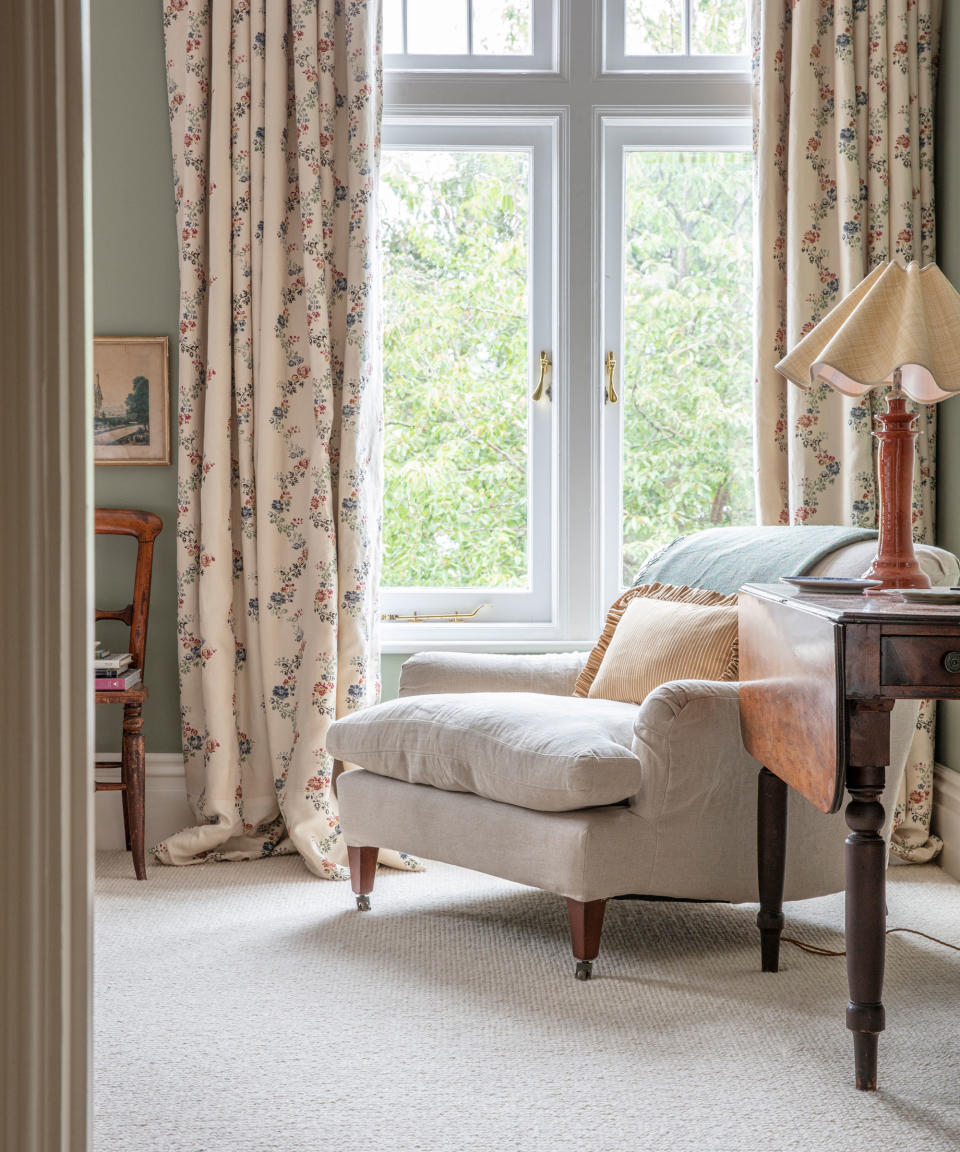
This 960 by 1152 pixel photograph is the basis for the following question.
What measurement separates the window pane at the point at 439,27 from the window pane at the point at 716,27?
69cm

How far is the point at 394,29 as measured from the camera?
11.0ft

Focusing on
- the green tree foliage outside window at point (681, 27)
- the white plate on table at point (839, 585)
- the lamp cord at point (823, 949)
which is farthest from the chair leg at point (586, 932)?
the green tree foliage outside window at point (681, 27)

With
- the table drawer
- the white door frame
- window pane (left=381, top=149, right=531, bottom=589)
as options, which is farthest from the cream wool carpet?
window pane (left=381, top=149, right=531, bottom=589)

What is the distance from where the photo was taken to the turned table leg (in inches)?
65.4

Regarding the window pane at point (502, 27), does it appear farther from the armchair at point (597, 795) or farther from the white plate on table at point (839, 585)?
the white plate on table at point (839, 585)

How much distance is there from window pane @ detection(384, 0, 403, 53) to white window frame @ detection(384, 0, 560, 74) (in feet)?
0.04

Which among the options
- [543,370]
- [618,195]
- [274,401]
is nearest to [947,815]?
[543,370]

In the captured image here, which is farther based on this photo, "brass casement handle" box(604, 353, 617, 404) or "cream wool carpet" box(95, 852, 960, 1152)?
"brass casement handle" box(604, 353, 617, 404)

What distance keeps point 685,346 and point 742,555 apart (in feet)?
3.32

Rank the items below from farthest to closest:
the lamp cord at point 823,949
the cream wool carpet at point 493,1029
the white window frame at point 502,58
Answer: the white window frame at point 502,58
the lamp cord at point 823,949
the cream wool carpet at point 493,1029

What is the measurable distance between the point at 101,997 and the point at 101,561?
1.51 metres

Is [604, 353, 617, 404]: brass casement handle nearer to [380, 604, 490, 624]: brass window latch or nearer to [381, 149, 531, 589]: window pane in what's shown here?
[381, 149, 531, 589]: window pane

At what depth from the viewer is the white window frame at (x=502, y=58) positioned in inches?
131

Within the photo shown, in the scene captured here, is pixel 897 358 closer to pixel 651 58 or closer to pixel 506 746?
pixel 506 746
